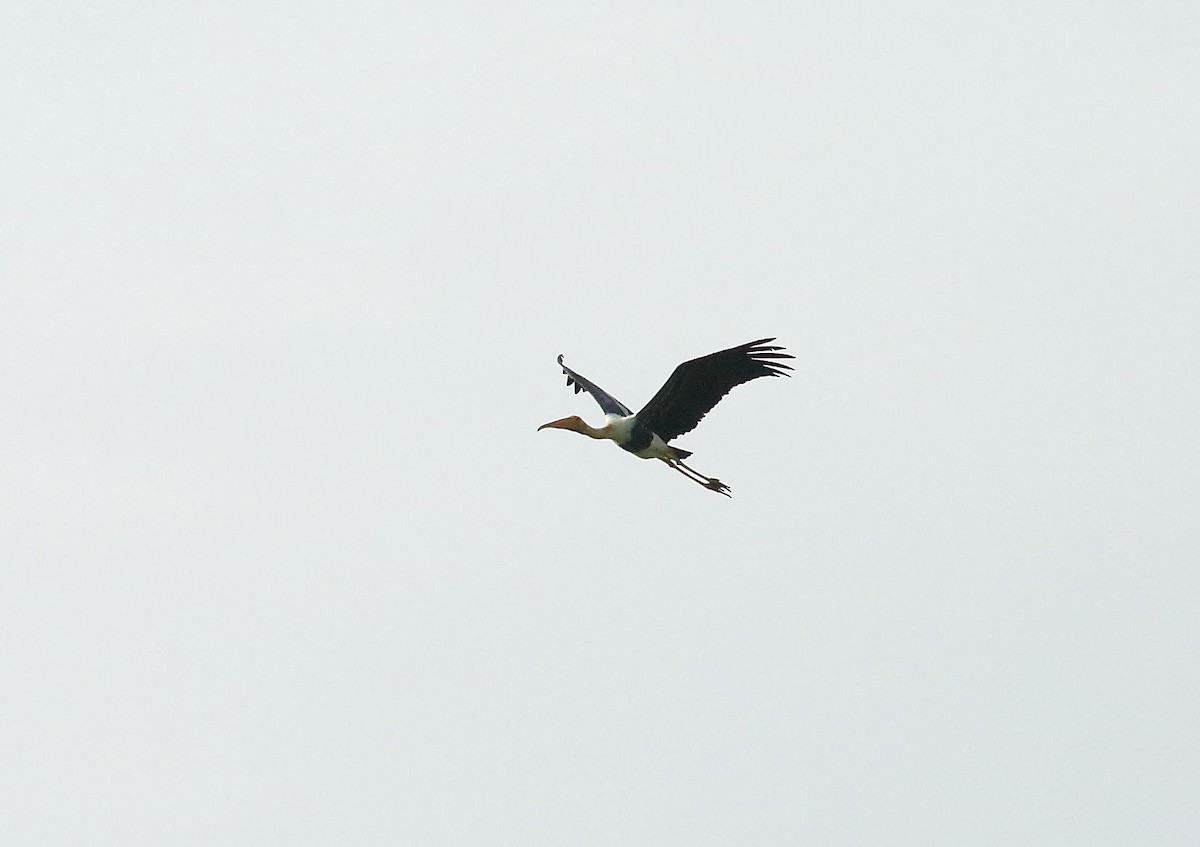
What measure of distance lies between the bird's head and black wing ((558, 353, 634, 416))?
1.74 ft

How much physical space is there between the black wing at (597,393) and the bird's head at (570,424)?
0.53 meters

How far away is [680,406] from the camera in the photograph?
42.1 metres

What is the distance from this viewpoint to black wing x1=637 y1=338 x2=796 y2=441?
132ft

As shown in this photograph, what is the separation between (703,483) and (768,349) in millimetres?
4727

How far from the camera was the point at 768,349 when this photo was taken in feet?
131

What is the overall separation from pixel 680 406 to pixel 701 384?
0.82 meters

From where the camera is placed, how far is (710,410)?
42094mm

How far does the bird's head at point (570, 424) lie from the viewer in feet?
144

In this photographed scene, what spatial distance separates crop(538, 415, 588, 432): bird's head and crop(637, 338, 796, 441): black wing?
4.19ft

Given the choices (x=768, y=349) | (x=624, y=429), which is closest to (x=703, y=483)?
(x=624, y=429)

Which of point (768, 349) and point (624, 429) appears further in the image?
point (624, 429)

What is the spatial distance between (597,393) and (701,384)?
420cm

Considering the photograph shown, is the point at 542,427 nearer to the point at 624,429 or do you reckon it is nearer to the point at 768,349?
the point at 624,429

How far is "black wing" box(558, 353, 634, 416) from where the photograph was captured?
4409 cm
